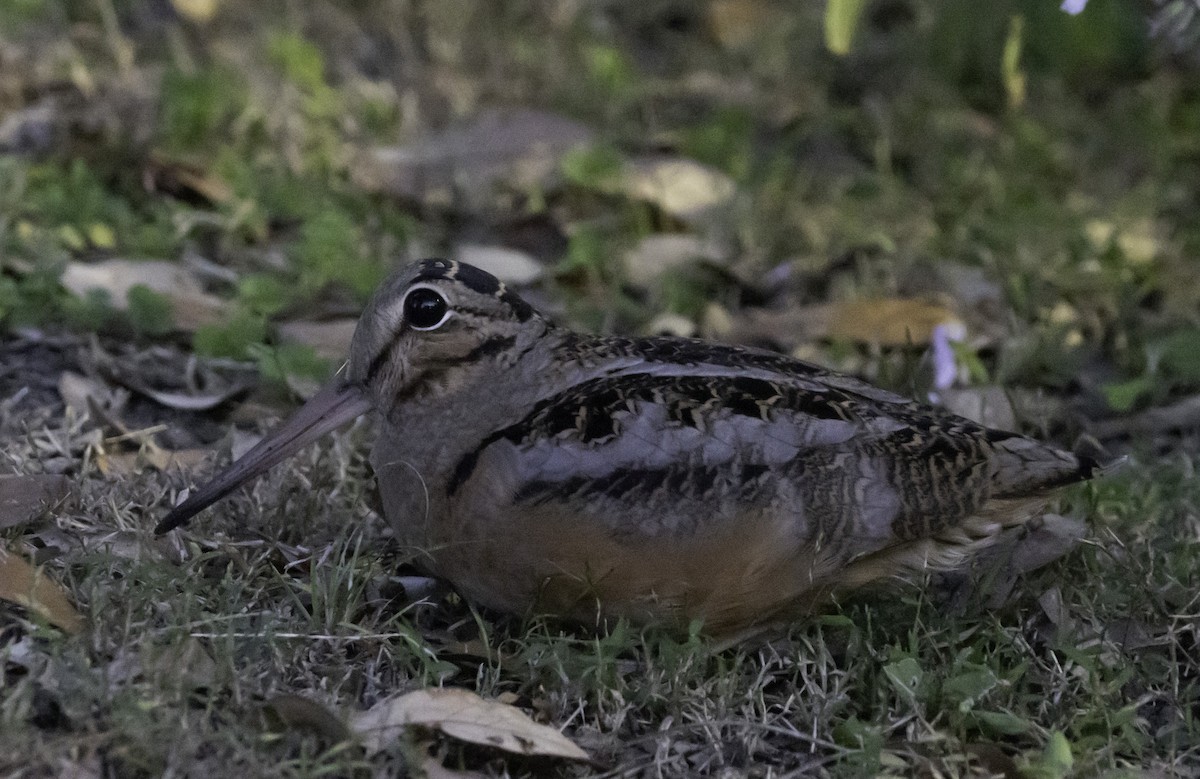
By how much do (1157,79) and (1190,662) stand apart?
11.6 feet

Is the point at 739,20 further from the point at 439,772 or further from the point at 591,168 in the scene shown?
the point at 439,772

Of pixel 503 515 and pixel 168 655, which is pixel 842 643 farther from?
pixel 168 655

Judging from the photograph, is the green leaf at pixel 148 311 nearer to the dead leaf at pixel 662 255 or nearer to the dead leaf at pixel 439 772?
the dead leaf at pixel 662 255

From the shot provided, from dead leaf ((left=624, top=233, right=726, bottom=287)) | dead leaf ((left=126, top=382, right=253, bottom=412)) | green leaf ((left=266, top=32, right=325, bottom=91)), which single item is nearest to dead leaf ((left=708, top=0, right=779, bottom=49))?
dead leaf ((left=624, top=233, right=726, bottom=287))

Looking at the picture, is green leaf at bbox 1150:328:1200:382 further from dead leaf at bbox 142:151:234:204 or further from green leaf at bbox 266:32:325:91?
green leaf at bbox 266:32:325:91

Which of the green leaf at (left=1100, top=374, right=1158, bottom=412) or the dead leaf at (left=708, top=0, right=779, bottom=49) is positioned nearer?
the green leaf at (left=1100, top=374, right=1158, bottom=412)

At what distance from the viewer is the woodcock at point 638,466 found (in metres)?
2.96

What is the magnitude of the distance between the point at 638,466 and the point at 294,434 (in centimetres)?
73

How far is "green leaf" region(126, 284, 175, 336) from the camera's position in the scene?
4164 millimetres

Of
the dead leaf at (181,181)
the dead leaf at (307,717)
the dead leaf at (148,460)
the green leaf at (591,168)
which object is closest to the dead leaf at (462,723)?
the dead leaf at (307,717)

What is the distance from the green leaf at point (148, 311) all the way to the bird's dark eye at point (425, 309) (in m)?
1.28

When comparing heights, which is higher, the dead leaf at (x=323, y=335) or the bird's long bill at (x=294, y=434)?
the bird's long bill at (x=294, y=434)

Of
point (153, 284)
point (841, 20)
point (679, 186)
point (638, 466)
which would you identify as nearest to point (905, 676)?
point (638, 466)

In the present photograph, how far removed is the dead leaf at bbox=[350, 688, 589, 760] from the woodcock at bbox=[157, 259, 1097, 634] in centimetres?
30
